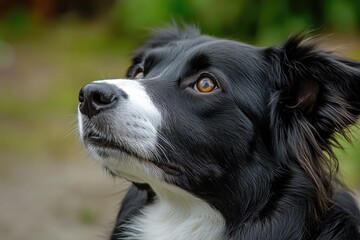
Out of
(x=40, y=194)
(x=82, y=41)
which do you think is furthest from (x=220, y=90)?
(x=82, y=41)

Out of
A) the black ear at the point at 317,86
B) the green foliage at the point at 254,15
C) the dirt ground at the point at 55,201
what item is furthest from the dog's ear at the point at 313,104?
the green foliage at the point at 254,15

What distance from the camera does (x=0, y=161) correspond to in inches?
300

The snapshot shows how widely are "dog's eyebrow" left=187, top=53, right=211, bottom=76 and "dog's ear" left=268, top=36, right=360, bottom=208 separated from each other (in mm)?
355

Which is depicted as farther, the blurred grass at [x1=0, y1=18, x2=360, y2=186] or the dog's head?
the blurred grass at [x1=0, y1=18, x2=360, y2=186]

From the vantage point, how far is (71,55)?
1059 cm

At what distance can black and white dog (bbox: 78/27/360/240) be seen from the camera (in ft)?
11.0

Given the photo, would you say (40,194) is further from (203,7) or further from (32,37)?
(32,37)

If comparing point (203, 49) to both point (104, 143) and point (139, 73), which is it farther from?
point (104, 143)

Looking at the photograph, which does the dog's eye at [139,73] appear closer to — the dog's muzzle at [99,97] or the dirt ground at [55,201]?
the dog's muzzle at [99,97]

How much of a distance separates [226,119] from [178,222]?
0.59 metres

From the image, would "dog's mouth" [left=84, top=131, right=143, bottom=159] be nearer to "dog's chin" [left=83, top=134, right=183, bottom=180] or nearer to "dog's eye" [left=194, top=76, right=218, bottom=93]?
"dog's chin" [left=83, top=134, right=183, bottom=180]

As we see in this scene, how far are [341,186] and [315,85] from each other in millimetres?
653

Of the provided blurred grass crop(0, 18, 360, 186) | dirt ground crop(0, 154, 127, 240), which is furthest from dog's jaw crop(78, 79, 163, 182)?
blurred grass crop(0, 18, 360, 186)

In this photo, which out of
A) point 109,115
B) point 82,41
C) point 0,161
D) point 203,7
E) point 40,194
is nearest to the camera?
point 109,115
